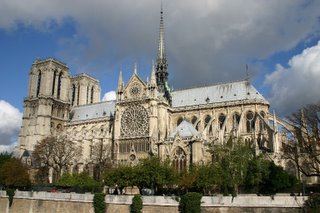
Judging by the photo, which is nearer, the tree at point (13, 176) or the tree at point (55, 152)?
the tree at point (13, 176)

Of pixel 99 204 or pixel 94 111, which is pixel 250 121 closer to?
pixel 99 204

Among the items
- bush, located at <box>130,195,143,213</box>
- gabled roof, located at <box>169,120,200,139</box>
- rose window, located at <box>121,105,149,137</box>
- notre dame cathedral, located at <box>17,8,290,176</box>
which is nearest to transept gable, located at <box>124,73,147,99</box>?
notre dame cathedral, located at <box>17,8,290,176</box>

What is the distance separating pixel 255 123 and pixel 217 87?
41.3 feet

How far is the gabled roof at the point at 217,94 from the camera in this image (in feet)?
208

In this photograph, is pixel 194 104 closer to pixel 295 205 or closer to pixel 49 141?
pixel 49 141

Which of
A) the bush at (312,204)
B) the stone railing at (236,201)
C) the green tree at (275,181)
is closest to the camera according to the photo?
the bush at (312,204)

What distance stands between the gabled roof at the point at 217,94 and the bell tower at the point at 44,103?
84.3ft

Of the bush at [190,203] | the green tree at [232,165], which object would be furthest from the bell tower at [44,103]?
the bush at [190,203]

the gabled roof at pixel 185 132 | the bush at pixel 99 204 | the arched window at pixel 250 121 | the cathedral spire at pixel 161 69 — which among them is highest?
the cathedral spire at pixel 161 69

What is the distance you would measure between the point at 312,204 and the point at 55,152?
1819 inches

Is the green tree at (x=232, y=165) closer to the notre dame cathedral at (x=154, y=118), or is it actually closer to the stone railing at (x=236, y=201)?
the notre dame cathedral at (x=154, y=118)

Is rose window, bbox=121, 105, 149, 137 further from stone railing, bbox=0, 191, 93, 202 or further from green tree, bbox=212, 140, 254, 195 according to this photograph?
stone railing, bbox=0, 191, 93, 202

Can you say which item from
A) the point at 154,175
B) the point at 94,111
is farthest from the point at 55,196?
the point at 94,111

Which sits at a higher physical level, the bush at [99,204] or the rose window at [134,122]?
the rose window at [134,122]
